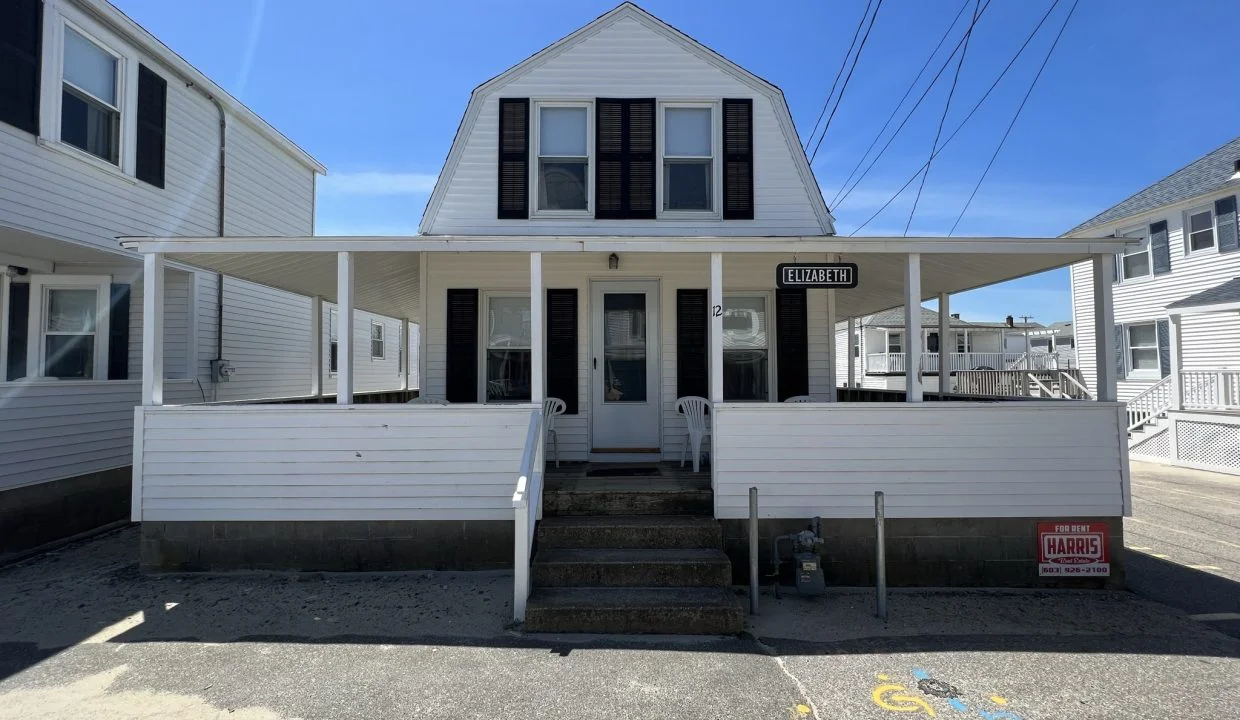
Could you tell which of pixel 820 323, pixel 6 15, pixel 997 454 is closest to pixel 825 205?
pixel 820 323

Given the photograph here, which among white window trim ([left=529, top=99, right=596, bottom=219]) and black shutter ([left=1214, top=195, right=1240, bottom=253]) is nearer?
white window trim ([left=529, top=99, right=596, bottom=219])

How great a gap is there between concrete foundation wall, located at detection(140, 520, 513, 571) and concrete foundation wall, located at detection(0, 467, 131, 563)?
2.19 meters

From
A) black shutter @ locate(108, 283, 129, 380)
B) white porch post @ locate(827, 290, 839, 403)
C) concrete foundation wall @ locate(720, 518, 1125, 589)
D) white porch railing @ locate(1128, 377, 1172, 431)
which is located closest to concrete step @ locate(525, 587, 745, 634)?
concrete foundation wall @ locate(720, 518, 1125, 589)

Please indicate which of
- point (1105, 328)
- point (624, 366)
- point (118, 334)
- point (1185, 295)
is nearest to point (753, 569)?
point (624, 366)

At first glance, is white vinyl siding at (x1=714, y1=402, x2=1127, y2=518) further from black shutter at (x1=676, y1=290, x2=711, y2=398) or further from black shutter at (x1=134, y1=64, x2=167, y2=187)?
black shutter at (x1=134, y1=64, x2=167, y2=187)

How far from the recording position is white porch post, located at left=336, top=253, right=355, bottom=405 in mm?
5523

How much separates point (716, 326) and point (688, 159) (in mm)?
2897

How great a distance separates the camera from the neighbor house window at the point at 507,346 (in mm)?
7270

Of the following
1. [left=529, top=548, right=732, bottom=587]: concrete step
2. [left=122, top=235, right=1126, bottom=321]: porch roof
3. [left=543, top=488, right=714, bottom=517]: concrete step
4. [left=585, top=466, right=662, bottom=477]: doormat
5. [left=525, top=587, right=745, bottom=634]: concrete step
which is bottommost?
[left=525, top=587, right=745, bottom=634]: concrete step

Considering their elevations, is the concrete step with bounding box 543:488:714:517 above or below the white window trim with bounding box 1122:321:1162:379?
below

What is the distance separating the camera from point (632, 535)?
198 inches

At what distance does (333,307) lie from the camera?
12.3 m

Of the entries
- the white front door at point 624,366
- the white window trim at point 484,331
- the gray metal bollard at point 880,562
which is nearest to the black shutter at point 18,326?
the white window trim at point 484,331

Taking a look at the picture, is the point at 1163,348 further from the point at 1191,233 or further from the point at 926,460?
the point at 926,460
